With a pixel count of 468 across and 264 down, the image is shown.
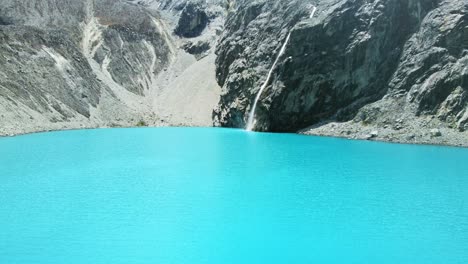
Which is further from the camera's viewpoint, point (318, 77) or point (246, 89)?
point (246, 89)

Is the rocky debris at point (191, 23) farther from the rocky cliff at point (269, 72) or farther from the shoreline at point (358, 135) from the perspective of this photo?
the shoreline at point (358, 135)

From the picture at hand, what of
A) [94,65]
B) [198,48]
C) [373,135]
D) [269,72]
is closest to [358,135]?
[373,135]

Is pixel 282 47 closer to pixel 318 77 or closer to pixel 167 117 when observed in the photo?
pixel 318 77

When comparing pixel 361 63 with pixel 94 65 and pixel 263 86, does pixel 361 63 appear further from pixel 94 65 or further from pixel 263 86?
pixel 94 65

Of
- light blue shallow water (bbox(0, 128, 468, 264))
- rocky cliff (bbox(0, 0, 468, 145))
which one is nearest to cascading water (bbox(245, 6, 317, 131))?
rocky cliff (bbox(0, 0, 468, 145))

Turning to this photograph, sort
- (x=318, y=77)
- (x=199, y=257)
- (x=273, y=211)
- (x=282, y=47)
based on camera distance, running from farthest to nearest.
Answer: (x=282, y=47) < (x=318, y=77) < (x=273, y=211) < (x=199, y=257)

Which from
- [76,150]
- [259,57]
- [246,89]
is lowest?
[76,150]

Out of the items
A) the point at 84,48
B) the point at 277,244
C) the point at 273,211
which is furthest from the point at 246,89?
the point at 277,244

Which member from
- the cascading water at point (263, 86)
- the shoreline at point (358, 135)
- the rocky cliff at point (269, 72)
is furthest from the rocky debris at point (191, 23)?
the cascading water at point (263, 86)
